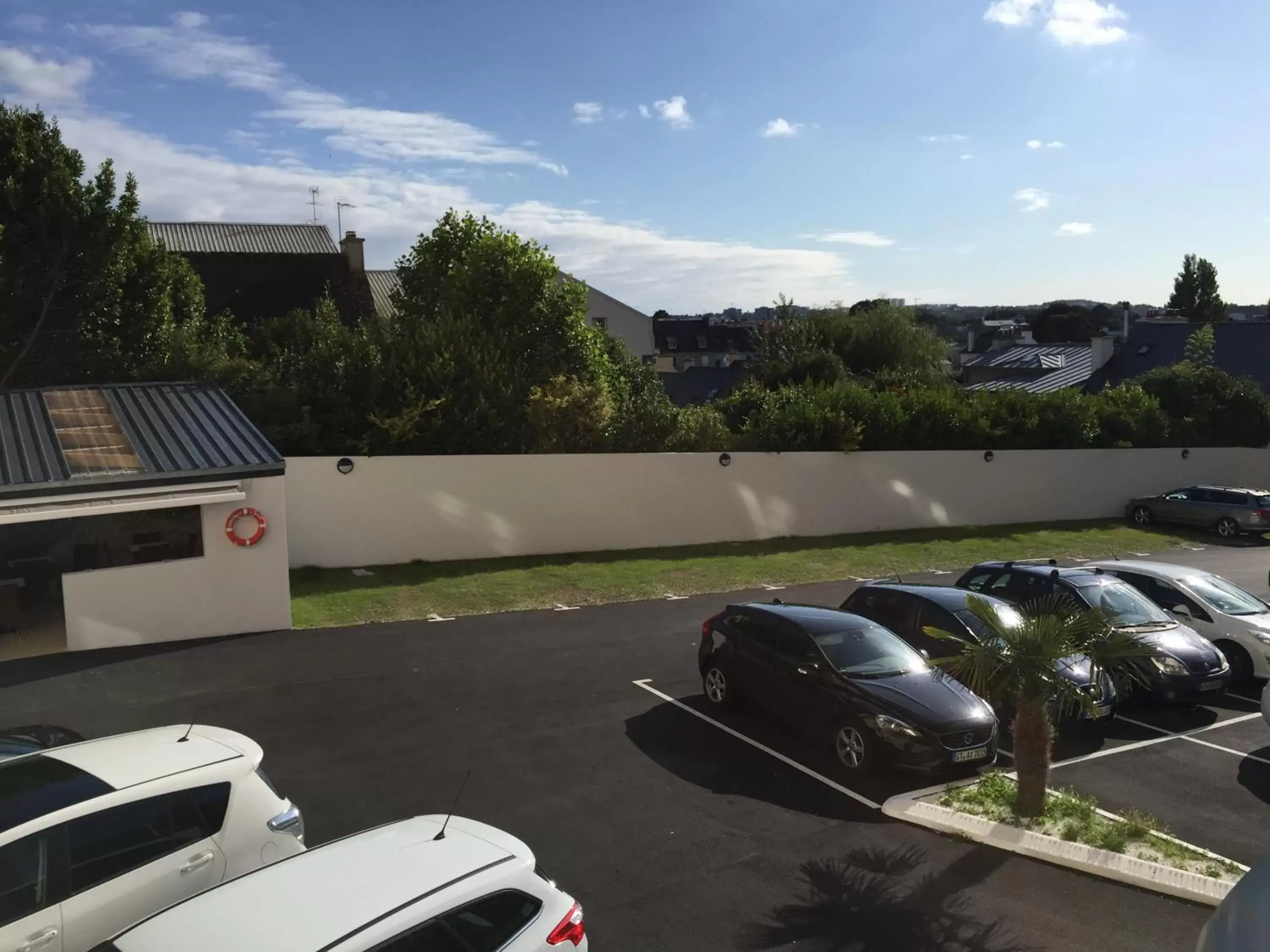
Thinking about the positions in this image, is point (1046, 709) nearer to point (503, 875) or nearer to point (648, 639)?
point (503, 875)

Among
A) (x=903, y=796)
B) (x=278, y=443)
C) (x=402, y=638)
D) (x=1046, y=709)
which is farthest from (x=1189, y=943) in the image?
(x=278, y=443)

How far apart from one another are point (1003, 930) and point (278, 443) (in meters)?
16.2

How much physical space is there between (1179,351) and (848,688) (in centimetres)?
4383

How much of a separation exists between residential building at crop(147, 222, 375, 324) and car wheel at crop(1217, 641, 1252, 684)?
3058cm

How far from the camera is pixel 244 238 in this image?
41.2 m

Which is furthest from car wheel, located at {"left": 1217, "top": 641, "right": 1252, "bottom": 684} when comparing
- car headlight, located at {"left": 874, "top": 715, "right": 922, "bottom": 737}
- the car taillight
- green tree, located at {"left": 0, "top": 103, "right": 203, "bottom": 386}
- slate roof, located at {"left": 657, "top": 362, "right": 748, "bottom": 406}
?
slate roof, located at {"left": 657, "top": 362, "right": 748, "bottom": 406}

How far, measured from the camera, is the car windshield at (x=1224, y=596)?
47.0 feet

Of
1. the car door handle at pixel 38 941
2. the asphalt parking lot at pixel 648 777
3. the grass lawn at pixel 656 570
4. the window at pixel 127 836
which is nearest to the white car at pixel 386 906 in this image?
the car door handle at pixel 38 941

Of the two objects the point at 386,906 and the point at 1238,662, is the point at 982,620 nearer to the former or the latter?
the point at 386,906

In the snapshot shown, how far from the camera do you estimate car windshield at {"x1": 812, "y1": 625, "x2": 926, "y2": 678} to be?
10.5 metres

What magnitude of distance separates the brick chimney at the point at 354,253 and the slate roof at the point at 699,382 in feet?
72.9

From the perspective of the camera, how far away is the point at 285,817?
6.52 m

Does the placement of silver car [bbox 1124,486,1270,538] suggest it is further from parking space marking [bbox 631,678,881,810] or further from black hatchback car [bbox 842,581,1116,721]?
parking space marking [bbox 631,678,881,810]

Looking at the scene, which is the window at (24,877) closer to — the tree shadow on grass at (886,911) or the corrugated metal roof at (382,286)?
the tree shadow on grass at (886,911)
